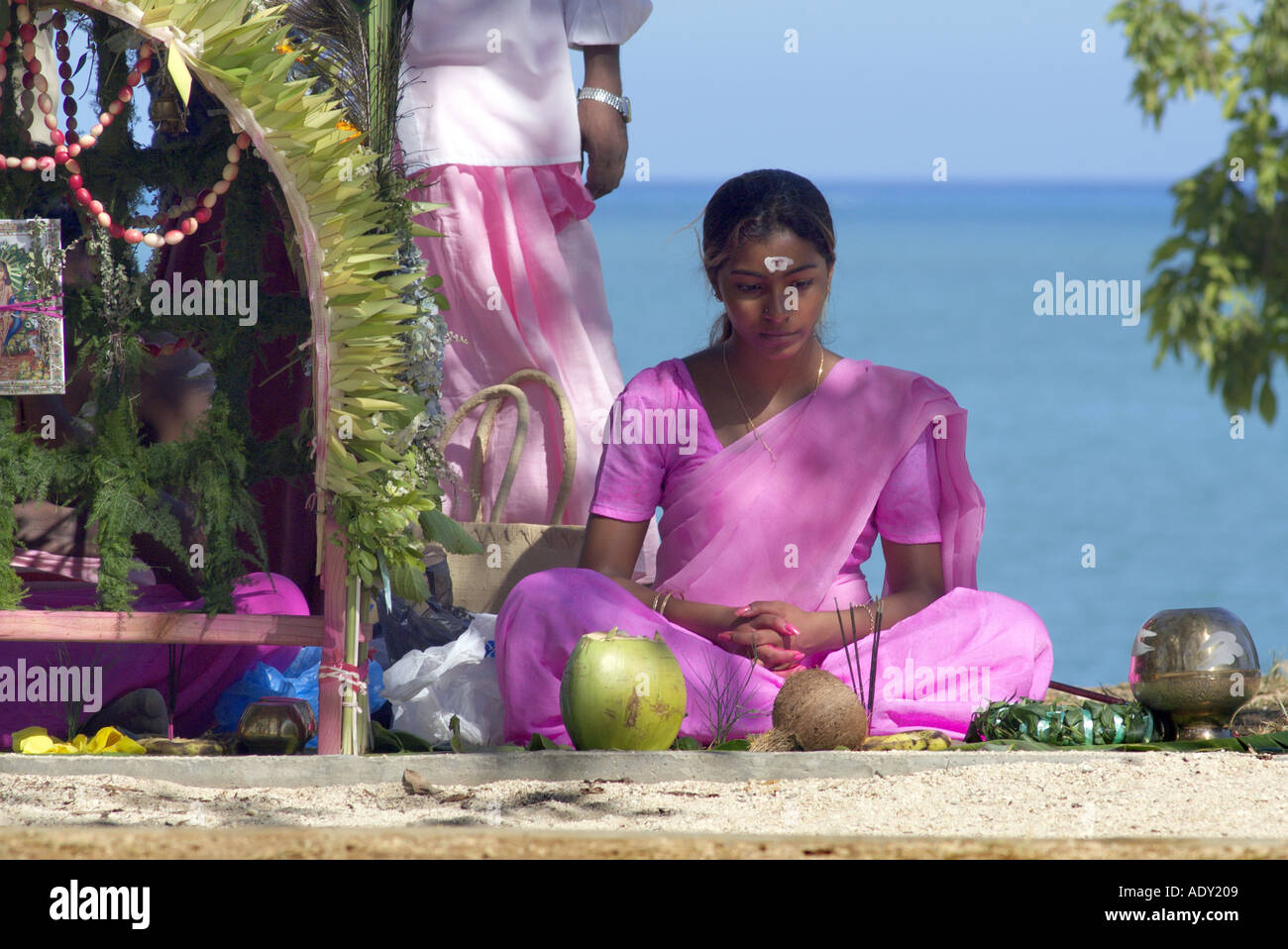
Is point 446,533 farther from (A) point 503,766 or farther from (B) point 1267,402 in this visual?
(B) point 1267,402

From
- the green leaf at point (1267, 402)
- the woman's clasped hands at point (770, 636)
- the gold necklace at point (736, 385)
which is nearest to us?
the woman's clasped hands at point (770, 636)

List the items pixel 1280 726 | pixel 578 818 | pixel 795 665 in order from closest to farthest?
pixel 578 818 < pixel 795 665 < pixel 1280 726

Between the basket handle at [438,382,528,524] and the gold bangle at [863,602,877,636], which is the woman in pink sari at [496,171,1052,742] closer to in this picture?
the gold bangle at [863,602,877,636]

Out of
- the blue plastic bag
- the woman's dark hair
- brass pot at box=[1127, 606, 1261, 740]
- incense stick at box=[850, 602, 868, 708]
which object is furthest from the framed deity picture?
brass pot at box=[1127, 606, 1261, 740]

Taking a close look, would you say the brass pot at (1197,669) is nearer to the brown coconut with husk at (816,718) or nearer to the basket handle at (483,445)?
the brown coconut with husk at (816,718)

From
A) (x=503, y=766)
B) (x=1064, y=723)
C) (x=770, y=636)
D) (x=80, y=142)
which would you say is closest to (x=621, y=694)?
(x=503, y=766)

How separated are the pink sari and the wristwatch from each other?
5.37 ft

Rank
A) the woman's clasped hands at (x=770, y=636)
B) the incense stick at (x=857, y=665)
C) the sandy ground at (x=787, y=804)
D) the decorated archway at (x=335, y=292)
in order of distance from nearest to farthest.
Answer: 1. the sandy ground at (x=787, y=804)
2. the decorated archway at (x=335, y=292)
3. the incense stick at (x=857, y=665)
4. the woman's clasped hands at (x=770, y=636)

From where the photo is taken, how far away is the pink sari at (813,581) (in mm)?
3902

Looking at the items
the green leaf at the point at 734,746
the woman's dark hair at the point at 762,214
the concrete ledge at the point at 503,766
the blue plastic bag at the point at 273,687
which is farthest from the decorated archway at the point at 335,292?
the woman's dark hair at the point at 762,214
